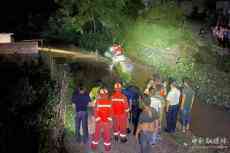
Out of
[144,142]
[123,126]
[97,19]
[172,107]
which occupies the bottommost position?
[144,142]

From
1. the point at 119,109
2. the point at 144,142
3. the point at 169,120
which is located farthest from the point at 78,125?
the point at 169,120

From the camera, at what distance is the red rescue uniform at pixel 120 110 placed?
9258 millimetres

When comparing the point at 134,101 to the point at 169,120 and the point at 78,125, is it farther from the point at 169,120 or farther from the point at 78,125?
the point at 78,125

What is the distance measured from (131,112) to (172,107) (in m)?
1.13

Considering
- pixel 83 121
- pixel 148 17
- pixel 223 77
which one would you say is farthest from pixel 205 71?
pixel 83 121

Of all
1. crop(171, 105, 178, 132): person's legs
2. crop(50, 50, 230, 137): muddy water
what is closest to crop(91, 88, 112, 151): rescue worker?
crop(171, 105, 178, 132): person's legs

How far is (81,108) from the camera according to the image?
9234 millimetres

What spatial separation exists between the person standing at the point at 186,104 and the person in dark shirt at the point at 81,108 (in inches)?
102

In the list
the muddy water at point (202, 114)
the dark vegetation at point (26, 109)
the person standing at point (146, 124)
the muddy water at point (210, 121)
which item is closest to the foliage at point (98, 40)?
the muddy water at point (202, 114)

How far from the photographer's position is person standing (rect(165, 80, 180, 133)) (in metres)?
9.84

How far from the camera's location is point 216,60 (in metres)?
16.1

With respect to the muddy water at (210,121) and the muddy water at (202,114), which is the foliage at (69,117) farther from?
the muddy water at (210,121)

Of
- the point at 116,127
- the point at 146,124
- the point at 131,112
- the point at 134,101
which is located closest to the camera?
the point at 146,124

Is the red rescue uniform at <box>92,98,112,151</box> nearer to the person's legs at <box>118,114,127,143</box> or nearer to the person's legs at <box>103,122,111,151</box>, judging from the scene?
the person's legs at <box>103,122,111,151</box>
